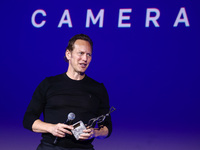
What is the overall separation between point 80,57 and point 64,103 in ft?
0.82

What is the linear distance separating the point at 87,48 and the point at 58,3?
3.97 ft

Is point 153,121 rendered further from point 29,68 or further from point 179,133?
point 29,68

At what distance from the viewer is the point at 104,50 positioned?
2514 millimetres

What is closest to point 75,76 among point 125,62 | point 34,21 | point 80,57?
point 80,57

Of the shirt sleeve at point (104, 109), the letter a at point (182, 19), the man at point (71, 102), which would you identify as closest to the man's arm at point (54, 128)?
the man at point (71, 102)

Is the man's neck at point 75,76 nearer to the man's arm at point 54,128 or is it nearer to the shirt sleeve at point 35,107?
the shirt sleeve at point 35,107

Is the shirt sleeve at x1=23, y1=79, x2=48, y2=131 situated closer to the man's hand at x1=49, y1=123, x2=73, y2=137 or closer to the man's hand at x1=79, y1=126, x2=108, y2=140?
the man's hand at x1=49, y1=123, x2=73, y2=137

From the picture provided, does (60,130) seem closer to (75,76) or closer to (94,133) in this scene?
(94,133)

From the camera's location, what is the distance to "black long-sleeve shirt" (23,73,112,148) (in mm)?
1533

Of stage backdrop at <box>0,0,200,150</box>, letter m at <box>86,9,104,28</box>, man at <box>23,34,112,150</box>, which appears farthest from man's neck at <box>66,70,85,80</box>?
letter m at <box>86,9,104,28</box>

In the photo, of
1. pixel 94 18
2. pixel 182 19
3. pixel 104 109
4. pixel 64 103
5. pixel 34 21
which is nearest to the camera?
pixel 64 103

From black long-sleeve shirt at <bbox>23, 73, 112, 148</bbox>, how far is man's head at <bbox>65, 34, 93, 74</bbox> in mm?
69

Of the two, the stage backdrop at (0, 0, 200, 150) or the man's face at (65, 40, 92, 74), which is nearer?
the man's face at (65, 40, 92, 74)

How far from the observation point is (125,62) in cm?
246
